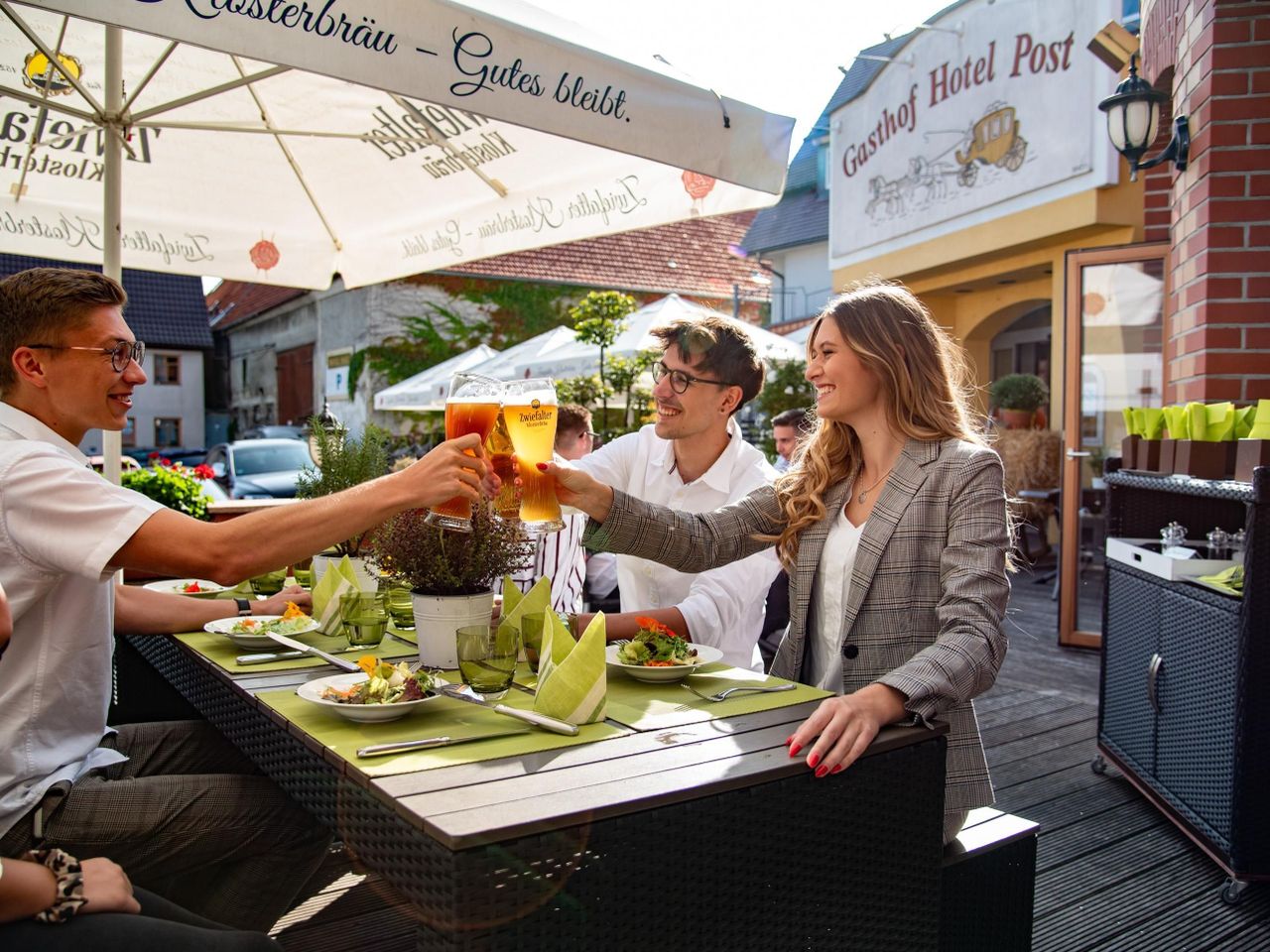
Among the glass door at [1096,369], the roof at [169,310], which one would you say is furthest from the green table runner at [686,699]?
the roof at [169,310]

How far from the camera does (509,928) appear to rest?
3.79ft

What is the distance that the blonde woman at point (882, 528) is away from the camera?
1813 mm

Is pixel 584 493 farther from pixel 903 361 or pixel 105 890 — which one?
pixel 105 890

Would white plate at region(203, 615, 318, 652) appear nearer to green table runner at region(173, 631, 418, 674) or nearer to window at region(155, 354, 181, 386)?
green table runner at region(173, 631, 418, 674)

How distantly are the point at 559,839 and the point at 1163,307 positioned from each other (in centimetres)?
570

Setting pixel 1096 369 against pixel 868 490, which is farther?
pixel 1096 369

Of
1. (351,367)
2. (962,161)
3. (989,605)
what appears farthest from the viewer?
(351,367)

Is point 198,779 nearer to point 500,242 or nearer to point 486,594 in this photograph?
point 486,594

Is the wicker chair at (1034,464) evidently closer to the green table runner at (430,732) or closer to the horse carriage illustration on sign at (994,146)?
the horse carriage illustration on sign at (994,146)

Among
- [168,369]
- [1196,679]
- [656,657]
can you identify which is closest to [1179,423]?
[1196,679]

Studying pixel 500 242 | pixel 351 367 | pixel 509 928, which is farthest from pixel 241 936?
pixel 351 367

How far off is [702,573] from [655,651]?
0.81 m

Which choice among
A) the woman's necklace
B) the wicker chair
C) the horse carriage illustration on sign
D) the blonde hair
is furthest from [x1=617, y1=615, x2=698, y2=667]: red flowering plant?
the horse carriage illustration on sign

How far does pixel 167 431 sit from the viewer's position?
26422 millimetres
